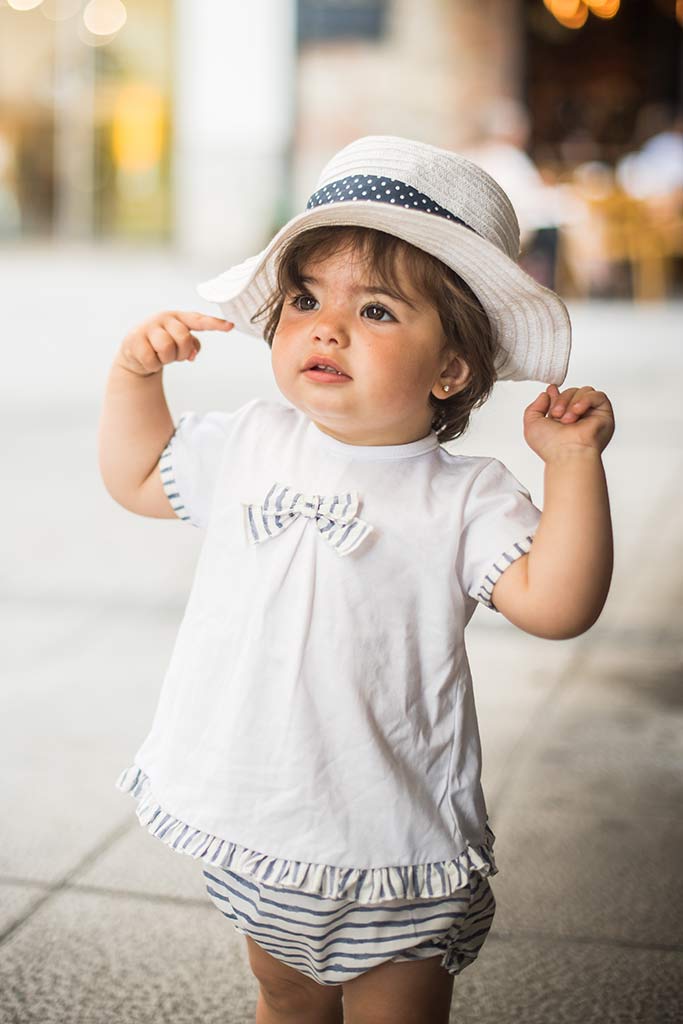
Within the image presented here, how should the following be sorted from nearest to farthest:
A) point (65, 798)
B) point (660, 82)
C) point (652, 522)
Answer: point (65, 798) < point (652, 522) < point (660, 82)

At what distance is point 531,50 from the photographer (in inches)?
922

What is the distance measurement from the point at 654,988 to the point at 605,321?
10.6m

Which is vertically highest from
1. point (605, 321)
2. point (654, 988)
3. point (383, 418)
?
point (383, 418)

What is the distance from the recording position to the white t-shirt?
1.65 metres

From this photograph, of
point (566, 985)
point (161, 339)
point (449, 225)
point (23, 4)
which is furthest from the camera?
point (23, 4)

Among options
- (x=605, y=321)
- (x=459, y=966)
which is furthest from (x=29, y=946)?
(x=605, y=321)

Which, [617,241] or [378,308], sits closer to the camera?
[378,308]

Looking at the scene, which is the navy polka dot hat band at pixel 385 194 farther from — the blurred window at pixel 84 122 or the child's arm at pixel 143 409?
the blurred window at pixel 84 122

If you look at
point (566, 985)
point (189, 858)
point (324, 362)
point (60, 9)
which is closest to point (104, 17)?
point (60, 9)

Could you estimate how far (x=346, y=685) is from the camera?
1.65m

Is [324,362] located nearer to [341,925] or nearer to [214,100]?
[341,925]

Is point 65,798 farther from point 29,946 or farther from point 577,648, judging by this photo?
point 577,648

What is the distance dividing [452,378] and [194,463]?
38cm

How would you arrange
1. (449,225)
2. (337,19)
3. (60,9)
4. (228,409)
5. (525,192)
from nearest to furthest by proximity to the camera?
1. (449,225)
2. (228,409)
3. (525,192)
4. (337,19)
5. (60,9)
